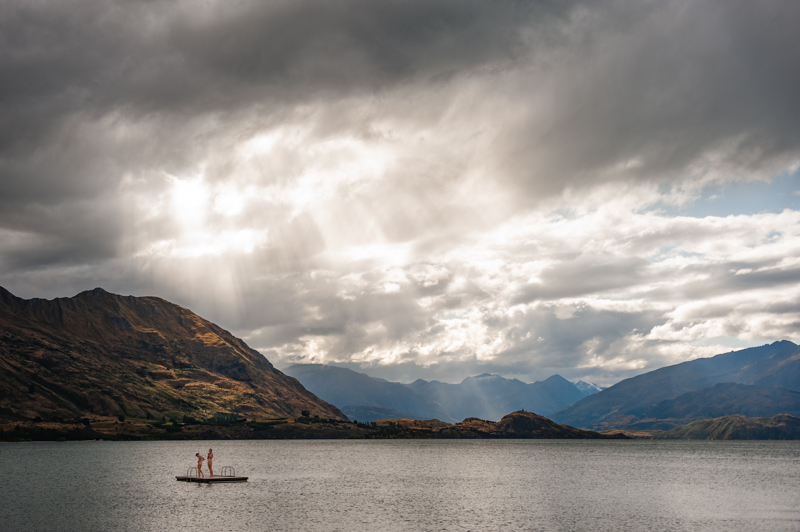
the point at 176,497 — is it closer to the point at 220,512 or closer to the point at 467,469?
the point at 220,512

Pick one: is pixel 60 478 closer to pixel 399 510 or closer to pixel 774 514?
pixel 399 510

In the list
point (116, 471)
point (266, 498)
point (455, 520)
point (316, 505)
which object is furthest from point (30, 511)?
point (116, 471)

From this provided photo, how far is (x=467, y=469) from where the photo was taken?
198 m

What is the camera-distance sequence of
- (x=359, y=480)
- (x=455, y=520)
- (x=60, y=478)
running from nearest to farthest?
1. (x=455, y=520)
2. (x=60, y=478)
3. (x=359, y=480)

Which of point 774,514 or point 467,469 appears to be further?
point 467,469

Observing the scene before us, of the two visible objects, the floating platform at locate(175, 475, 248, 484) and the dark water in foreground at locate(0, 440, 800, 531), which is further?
the floating platform at locate(175, 475, 248, 484)

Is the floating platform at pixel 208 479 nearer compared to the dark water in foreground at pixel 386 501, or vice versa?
the dark water in foreground at pixel 386 501

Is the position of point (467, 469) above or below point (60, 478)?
below

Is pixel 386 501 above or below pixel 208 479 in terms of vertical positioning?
below

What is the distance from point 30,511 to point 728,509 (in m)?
123

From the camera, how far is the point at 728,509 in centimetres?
10069

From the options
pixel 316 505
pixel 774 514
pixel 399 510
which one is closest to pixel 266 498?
pixel 316 505

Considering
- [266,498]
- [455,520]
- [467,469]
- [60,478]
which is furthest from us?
[467,469]

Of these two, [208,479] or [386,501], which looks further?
[208,479]
